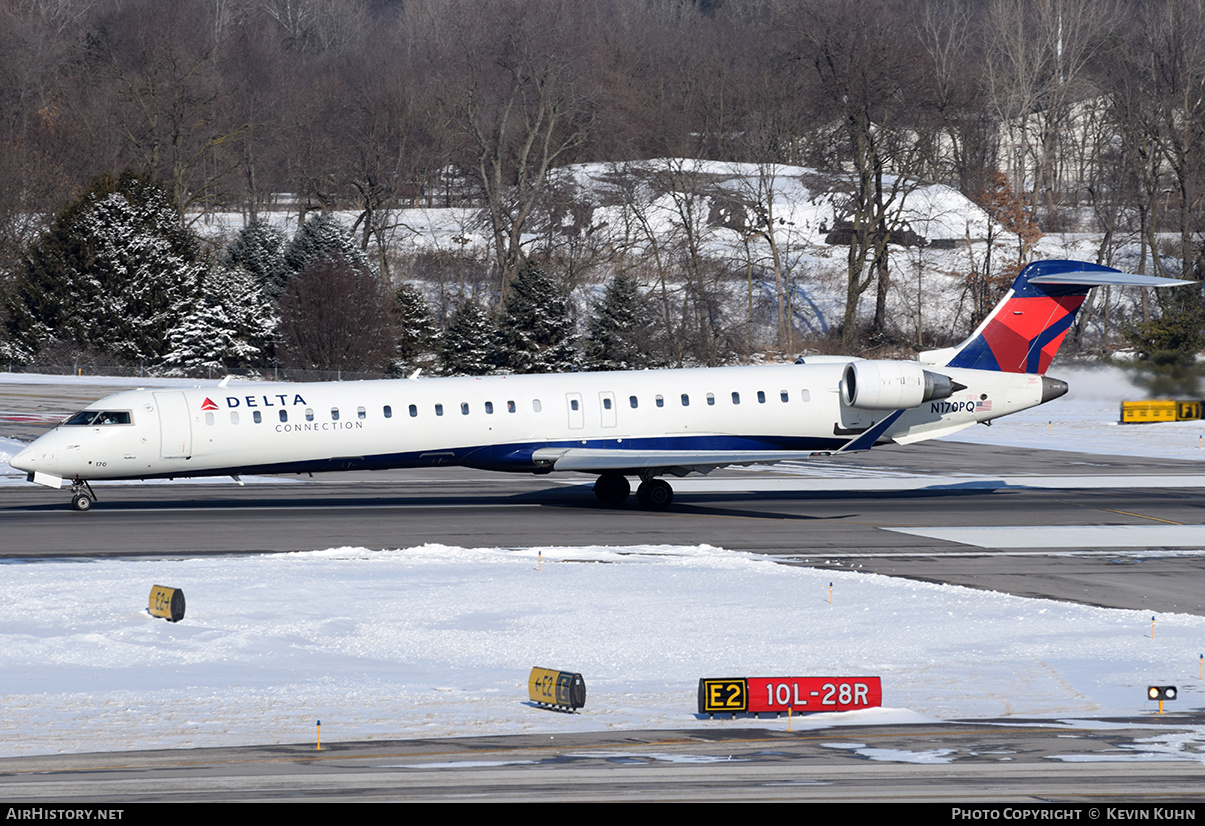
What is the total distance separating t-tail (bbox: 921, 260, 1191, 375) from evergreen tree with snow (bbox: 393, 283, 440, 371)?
47625 millimetres

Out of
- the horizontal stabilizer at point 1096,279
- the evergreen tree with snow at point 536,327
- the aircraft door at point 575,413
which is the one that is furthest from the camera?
the evergreen tree with snow at point 536,327

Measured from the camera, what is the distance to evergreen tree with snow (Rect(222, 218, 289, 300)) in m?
81.2

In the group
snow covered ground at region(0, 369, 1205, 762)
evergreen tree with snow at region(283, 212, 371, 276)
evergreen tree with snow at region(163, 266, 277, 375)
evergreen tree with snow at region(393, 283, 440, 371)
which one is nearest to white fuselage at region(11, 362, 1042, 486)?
snow covered ground at region(0, 369, 1205, 762)

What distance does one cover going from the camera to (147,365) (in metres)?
72.1

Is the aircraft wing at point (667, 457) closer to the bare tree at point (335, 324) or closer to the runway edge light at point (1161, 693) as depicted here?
the runway edge light at point (1161, 693)

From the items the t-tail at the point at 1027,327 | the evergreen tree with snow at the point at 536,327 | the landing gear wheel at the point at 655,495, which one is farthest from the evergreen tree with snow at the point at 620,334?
the landing gear wheel at the point at 655,495

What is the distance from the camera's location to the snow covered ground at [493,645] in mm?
13562

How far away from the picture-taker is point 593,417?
30.2 metres

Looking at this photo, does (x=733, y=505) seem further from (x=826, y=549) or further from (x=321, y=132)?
(x=321, y=132)

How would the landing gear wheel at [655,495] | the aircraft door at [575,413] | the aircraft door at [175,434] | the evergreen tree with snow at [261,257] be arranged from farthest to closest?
the evergreen tree with snow at [261,257] < the landing gear wheel at [655,495] < the aircraft door at [575,413] < the aircraft door at [175,434]

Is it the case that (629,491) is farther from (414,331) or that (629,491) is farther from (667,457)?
(414,331)

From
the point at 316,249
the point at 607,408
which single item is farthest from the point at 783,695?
the point at 316,249

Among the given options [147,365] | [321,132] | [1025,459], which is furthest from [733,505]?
[321,132]

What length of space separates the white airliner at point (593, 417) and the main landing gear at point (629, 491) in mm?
38
